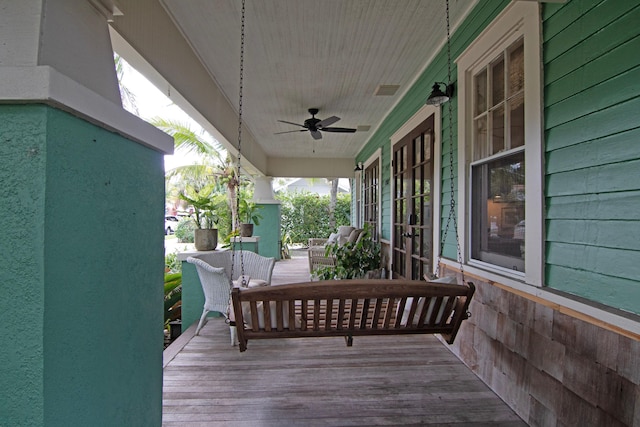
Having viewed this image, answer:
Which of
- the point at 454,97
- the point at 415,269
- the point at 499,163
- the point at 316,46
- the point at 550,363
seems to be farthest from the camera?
the point at 415,269

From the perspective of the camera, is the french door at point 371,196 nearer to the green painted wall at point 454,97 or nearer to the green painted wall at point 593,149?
the green painted wall at point 454,97

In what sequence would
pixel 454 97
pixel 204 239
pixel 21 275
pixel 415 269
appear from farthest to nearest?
pixel 204 239 → pixel 415 269 → pixel 454 97 → pixel 21 275

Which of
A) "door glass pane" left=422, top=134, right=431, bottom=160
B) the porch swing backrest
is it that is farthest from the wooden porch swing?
"door glass pane" left=422, top=134, right=431, bottom=160

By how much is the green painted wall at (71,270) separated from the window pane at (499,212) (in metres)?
2.13

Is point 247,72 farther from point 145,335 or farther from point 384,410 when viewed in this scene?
point 384,410

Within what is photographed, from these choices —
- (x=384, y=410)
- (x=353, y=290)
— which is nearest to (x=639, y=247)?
(x=353, y=290)

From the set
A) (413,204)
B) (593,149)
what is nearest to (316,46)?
(413,204)

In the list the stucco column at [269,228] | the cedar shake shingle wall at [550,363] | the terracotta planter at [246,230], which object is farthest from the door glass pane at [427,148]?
the stucco column at [269,228]

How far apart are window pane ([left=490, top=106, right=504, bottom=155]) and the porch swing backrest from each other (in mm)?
1058

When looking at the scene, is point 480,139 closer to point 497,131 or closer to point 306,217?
point 497,131

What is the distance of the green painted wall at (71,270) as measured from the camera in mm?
854

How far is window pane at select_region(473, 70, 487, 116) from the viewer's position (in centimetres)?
252

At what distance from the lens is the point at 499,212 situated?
2307 mm

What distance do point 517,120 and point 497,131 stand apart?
239 mm
